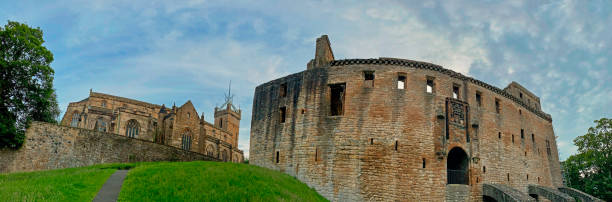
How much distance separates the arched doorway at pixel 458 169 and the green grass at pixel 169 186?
360 inches

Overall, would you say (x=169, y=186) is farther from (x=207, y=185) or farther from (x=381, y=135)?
(x=381, y=135)

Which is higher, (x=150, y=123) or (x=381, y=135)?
(x=150, y=123)

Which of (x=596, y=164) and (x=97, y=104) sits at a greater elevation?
(x=97, y=104)

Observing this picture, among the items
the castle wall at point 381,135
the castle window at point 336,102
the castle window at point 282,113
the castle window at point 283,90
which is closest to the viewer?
the castle wall at point 381,135

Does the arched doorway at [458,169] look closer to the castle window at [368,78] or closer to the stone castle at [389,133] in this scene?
the stone castle at [389,133]

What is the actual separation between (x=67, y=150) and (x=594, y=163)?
150ft

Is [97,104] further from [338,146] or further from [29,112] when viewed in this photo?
[338,146]

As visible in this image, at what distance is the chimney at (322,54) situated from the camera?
88.2ft

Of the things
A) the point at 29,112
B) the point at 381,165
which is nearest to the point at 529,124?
the point at 381,165

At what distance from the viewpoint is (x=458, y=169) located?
25.9m

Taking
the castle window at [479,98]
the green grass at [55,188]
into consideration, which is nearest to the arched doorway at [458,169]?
the castle window at [479,98]

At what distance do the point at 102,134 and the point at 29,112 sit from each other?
4.43 m

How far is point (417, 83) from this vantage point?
24703mm

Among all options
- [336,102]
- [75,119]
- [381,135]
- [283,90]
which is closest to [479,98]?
[381,135]
